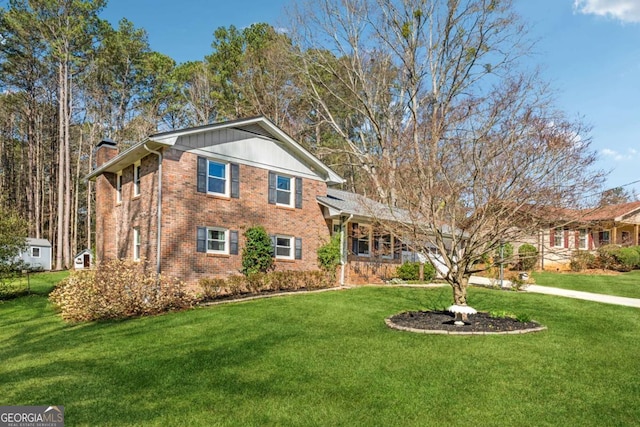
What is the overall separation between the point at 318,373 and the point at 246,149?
37.7ft

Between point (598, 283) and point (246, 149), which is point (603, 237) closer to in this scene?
point (598, 283)

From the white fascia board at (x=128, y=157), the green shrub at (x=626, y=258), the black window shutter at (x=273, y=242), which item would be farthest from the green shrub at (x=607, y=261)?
the white fascia board at (x=128, y=157)

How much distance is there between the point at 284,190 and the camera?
17.2 meters

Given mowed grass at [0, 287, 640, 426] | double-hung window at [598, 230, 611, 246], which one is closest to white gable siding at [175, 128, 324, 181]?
mowed grass at [0, 287, 640, 426]

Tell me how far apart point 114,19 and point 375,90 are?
20.1 meters

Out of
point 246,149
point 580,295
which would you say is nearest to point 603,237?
point 580,295

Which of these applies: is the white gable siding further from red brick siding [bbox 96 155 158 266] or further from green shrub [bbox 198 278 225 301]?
Answer: green shrub [bbox 198 278 225 301]

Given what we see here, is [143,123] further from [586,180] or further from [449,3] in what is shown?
[586,180]

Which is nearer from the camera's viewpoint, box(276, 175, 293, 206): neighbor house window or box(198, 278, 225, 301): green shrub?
box(198, 278, 225, 301): green shrub

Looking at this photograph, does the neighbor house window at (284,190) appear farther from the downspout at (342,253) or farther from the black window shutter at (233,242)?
the downspout at (342,253)

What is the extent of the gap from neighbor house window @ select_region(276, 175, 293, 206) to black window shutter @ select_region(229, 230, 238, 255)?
7.92 ft

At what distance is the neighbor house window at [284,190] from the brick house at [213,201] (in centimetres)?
4

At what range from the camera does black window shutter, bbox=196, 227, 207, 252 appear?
14320mm

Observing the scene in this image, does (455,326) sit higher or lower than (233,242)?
lower
